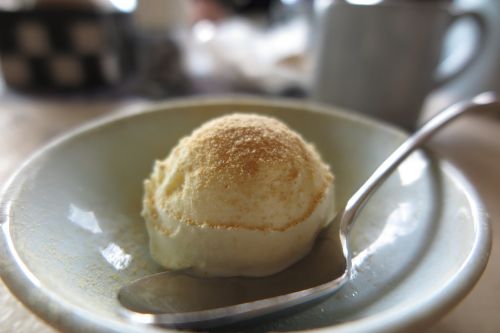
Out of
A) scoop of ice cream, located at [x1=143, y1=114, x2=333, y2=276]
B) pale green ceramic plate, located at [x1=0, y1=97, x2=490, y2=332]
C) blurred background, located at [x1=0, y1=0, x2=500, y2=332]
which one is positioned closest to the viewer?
pale green ceramic plate, located at [x1=0, y1=97, x2=490, y2=332]

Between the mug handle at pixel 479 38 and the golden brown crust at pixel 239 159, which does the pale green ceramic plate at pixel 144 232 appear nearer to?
the golden brown crust at pixel 239 159

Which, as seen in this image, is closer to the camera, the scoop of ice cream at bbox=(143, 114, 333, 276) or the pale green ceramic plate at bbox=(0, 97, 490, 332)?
the pale green ceramic plate at bbox=(0, 97, 490, 332)

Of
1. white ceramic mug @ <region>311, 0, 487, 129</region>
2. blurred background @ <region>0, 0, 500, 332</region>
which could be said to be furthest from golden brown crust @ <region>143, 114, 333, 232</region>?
white ceramic mug @ <region>311, 0, 487, 129</region>

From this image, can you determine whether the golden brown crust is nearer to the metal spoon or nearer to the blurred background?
the metal spoon

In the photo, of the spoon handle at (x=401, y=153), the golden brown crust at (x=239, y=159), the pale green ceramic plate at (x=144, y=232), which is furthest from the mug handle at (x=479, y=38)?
the golden brown crust at (x=239, y=159)

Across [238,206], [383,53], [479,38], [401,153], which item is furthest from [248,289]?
[479,38]

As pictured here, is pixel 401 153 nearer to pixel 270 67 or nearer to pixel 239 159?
pixel 239 159

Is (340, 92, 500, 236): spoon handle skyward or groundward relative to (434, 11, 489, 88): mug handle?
groundward

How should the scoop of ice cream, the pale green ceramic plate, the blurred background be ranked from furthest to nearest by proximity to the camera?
the blurred background, the scoop of ice cream, the pale green ceramic plate
